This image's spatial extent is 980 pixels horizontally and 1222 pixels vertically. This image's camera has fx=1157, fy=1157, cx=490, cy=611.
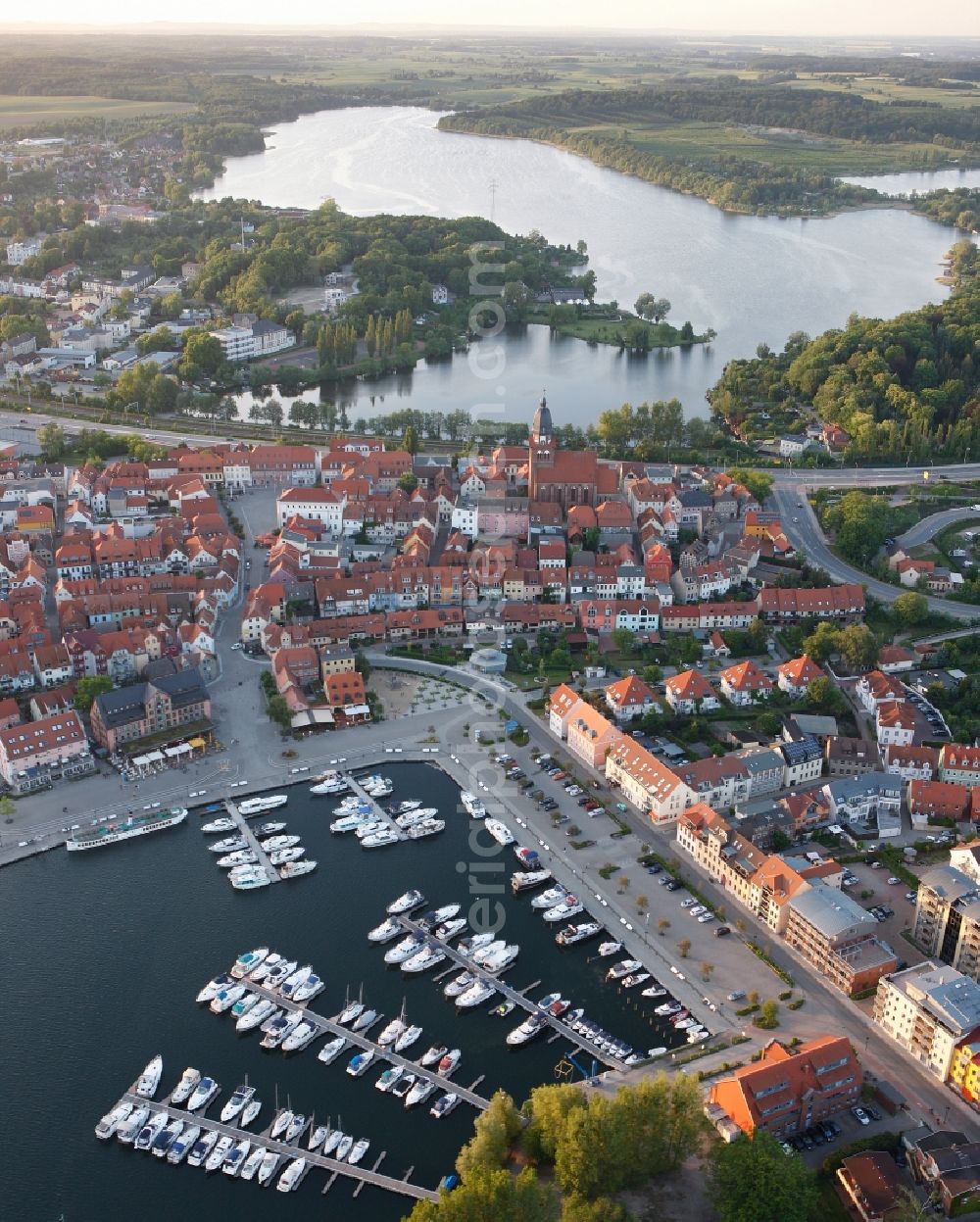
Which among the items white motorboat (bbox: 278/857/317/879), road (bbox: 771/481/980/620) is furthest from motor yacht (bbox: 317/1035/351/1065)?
road (bbox: 771/481/980/620)

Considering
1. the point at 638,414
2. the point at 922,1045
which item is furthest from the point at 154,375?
the point at 922,1045

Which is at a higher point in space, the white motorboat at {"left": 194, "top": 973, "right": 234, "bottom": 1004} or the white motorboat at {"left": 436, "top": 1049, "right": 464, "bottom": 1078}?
the white motorboat at {"left": 194, "top": 973, "right": 234, "bottom": 1004}

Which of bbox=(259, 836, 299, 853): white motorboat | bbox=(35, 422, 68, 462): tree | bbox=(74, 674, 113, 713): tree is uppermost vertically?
→ bbox=(35, 422, 68, 462): tree

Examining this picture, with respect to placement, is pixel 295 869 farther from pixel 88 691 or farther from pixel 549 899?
pixel 88 691

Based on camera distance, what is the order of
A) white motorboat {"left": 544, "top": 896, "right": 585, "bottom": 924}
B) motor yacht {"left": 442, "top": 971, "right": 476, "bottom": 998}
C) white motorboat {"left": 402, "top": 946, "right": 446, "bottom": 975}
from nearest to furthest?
motor yacht {"left": 442, "top": 971, "right": 476, "bottom": 998}
white motorboat {"left": 402, "top": 946, "right": 446, "bottom": 975}
white motorboat {"left": 544, "top": 896, "right": 585, "bottom": 924}

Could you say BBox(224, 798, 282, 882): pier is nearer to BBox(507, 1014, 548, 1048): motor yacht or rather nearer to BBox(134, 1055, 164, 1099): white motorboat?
BBox(134, 1055, 164, 1099): white motorboat

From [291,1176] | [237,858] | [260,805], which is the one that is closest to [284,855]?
[237,858]

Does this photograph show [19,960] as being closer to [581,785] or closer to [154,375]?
[581,785]

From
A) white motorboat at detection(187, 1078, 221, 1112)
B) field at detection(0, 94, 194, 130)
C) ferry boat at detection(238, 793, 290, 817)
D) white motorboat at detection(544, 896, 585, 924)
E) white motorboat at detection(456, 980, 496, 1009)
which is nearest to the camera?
white motorboat at detection(187, 1078, 221, 1112)
